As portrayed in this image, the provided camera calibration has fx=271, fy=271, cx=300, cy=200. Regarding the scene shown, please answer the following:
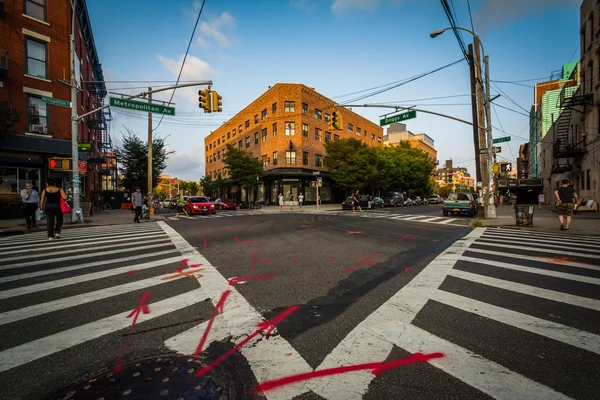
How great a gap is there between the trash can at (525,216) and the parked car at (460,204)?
22.7ft

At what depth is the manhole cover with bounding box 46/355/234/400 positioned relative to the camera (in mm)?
1832

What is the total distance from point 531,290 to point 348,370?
348 centimetres

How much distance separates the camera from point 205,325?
2.92 meters

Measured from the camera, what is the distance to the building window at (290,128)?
36.0 meters

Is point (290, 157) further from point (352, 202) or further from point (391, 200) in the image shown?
point (391, 200)

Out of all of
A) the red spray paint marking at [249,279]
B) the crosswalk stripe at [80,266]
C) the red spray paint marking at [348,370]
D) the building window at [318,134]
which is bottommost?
the red spray paint marking at [249,279]

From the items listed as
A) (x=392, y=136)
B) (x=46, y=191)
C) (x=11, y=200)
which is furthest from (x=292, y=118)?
(x=392, y=136)

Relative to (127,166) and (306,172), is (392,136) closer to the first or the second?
(306,172)

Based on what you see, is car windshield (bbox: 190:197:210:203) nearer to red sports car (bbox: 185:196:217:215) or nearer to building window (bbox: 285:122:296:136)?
red sports car (bbox: 185:196:217:215)

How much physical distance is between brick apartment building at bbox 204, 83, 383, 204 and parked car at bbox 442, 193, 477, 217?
16628 millimetres

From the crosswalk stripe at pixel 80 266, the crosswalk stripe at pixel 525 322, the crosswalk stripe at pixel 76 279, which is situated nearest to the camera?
the crosswalk stripe at pixel 525 322

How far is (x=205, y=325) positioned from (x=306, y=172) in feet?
113

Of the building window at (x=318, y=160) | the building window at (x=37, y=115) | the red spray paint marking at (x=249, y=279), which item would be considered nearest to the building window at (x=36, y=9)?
the building window at (x=37, y=115)

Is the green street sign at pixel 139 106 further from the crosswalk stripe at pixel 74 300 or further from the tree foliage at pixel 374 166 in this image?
the tree foliage at pixel 374 166
